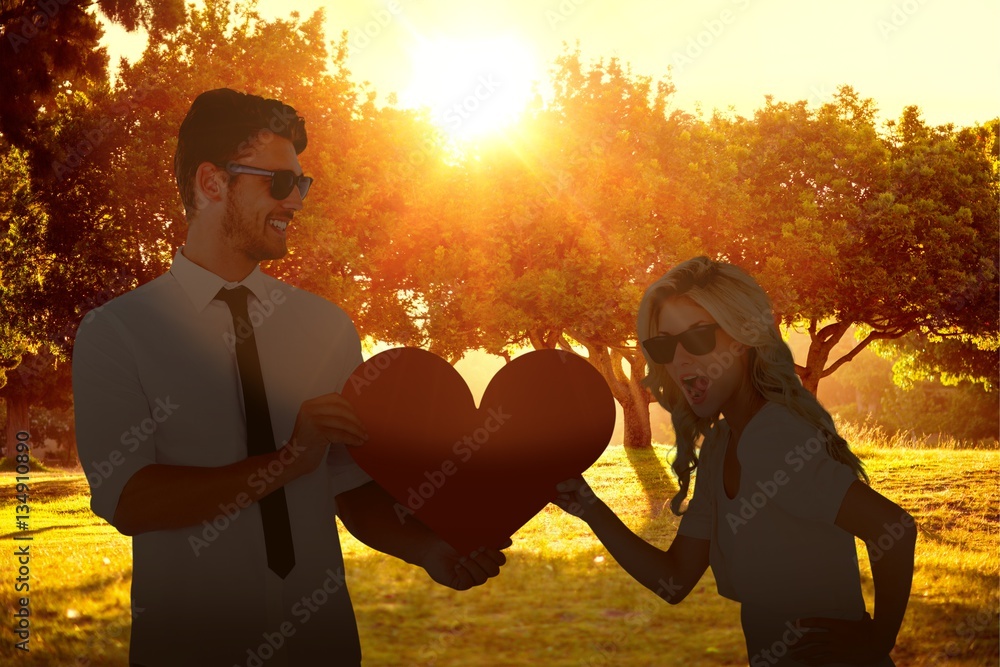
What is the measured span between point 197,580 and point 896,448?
31460mm

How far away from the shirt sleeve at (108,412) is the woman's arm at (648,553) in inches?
65.5

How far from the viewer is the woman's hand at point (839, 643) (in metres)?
3.12

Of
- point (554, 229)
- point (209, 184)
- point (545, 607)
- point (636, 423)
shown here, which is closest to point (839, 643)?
point (209, 184)

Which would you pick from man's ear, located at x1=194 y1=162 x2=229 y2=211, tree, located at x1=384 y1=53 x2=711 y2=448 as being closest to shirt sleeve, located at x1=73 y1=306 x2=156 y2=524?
man's ear, located at x1=194 y1=162 x2=229 y2=211

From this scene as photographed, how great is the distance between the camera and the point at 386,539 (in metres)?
3.64

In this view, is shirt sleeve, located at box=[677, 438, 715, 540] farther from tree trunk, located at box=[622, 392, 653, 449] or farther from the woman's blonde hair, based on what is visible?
tree trunk, located at box=[622, 392, 653, 449]

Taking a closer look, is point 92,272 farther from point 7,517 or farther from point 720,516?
point 720,516

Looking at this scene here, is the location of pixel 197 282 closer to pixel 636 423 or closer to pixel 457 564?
pixel 457 564

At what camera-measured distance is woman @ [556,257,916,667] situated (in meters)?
3.10

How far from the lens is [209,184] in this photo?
138 inches

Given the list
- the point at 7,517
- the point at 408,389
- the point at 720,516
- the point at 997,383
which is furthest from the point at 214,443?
the point at 997,383

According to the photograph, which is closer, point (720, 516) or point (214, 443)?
→ point (214, 443)

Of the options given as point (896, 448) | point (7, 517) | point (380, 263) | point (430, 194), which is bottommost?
point (896, 448)

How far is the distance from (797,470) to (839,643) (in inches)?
23.8
